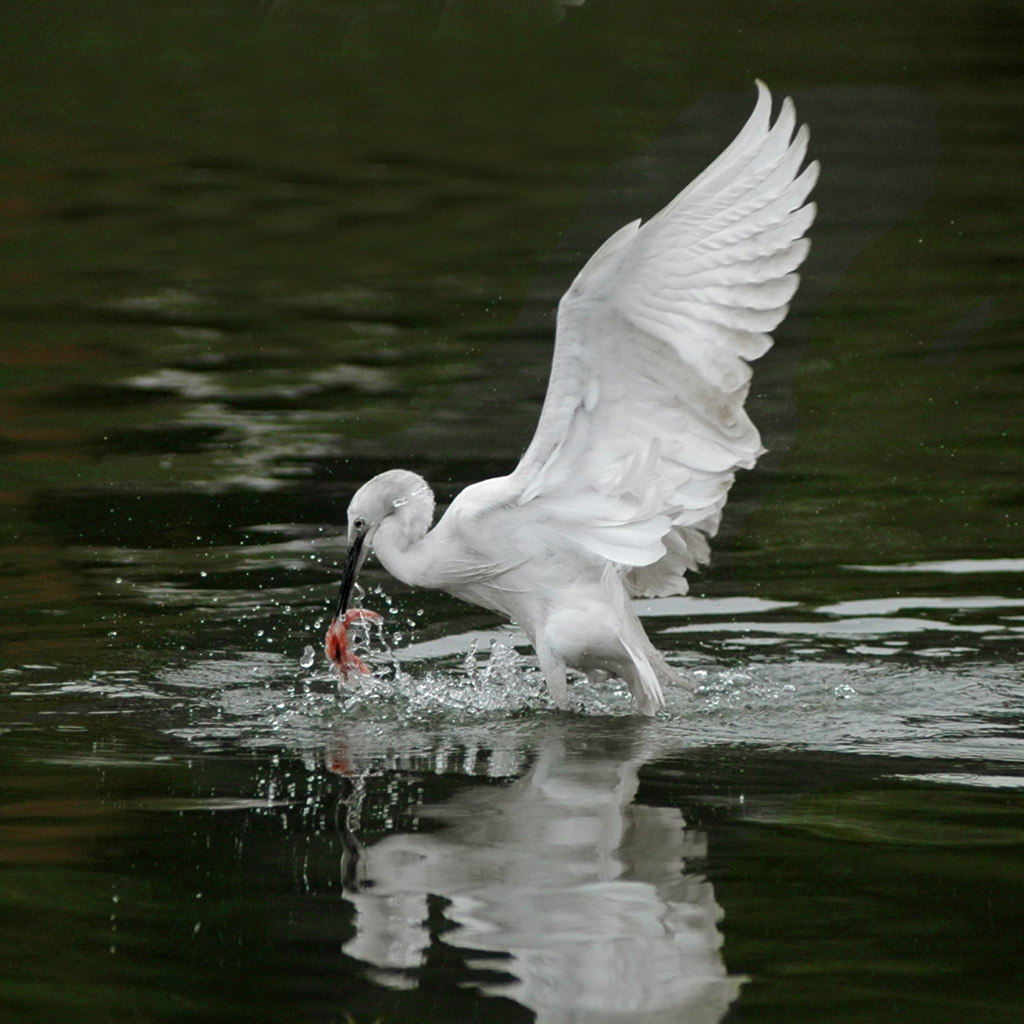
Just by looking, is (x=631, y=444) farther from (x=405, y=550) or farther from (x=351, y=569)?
(x=351, y=569)

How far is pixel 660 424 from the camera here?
312 inches

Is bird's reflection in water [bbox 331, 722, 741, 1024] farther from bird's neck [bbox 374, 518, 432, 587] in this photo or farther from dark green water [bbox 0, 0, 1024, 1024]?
bird's neck [bbox 374, 518, 432, 587]

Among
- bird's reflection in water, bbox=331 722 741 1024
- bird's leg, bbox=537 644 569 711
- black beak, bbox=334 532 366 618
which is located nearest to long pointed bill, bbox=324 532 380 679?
black beak, bbox=334 532 366 618

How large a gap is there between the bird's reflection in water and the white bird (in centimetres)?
122

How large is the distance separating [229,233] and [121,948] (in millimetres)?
14224

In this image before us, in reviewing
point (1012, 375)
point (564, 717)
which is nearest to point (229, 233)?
point (1012, 375)

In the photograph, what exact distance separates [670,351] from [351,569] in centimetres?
176

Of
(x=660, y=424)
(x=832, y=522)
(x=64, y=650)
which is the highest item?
(x=660, y=424)

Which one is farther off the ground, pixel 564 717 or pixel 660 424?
pixel 660 424

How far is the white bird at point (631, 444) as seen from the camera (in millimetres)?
7512

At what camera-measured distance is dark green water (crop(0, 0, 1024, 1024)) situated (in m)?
5.39

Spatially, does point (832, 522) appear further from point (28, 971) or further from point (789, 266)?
point (28, 971)

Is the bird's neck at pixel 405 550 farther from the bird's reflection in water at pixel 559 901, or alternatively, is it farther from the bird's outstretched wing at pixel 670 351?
the bird's reflection in water at pixel 559 901

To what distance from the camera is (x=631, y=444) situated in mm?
7984
